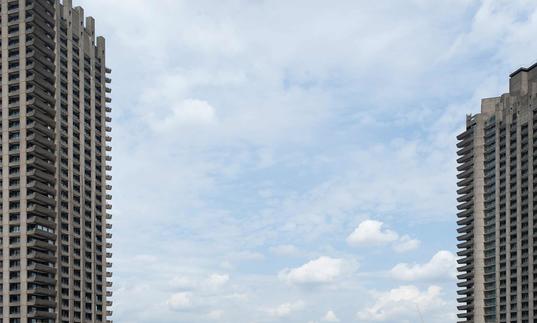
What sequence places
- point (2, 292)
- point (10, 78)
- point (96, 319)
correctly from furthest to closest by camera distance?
point (96, 319) < point (10, 78) < point (2, 292)

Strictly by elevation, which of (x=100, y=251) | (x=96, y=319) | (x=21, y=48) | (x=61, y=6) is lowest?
(x=96, y=319)

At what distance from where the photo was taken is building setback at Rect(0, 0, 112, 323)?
484 ft

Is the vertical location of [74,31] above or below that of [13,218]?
above

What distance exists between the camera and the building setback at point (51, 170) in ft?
484

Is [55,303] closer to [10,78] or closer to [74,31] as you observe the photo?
[10,78]

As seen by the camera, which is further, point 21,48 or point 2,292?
point 21,48

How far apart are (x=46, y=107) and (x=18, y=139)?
9170mm

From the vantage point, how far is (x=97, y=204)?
175125mm

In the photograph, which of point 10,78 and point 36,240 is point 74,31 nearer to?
point 10,78

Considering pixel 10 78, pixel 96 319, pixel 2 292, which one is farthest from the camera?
pixel 96 319

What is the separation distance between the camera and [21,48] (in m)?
157

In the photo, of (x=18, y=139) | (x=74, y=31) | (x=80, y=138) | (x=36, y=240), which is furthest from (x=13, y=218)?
(x=74, y=31)

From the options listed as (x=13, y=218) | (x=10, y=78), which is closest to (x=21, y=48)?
(x=10, y=78)

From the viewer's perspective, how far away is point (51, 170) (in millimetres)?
156500
